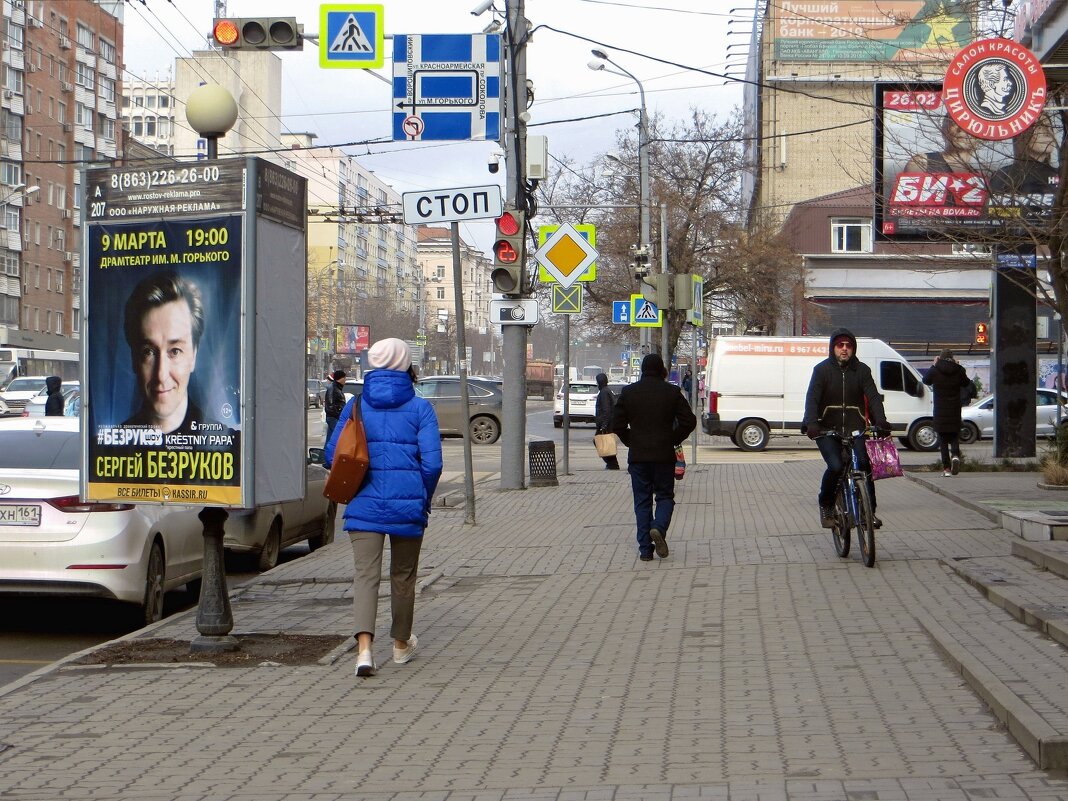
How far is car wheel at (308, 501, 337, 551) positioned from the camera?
14.8m

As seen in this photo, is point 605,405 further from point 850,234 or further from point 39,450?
point 850,234

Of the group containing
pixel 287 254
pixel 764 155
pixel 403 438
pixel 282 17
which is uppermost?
pixel 764 155

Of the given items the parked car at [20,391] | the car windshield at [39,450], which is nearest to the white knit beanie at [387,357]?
the car windshield at [39,450]

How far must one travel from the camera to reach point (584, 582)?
10.9 meters

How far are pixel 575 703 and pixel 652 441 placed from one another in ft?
17.7

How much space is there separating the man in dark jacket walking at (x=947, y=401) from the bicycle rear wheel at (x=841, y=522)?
9596 millimetres

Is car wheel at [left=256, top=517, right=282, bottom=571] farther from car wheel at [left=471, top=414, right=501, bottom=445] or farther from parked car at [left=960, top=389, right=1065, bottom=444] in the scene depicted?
parked car at [left=960, top=389, right=1065, bottom=444]

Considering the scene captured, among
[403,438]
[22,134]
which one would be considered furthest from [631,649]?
[22,134]

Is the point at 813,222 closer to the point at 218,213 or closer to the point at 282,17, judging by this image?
the point at 282,17

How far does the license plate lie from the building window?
2092 inches

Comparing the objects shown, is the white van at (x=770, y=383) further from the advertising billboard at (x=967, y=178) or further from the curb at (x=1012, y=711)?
the curb at (x=1012, y=711)

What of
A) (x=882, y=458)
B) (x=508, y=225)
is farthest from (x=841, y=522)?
(x=508, y=225)

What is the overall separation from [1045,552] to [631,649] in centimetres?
388

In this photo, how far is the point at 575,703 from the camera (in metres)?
6.83
